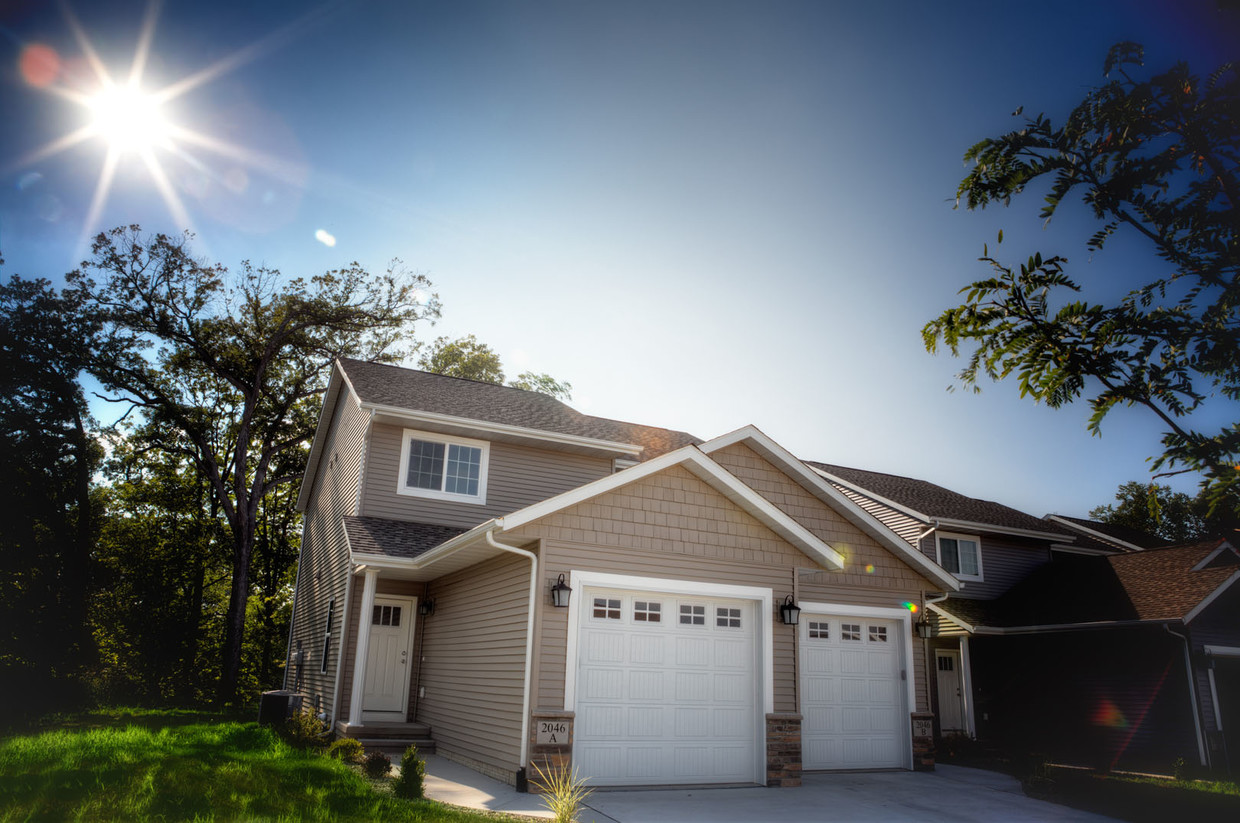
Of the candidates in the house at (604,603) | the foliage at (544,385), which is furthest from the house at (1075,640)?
the foliage at (544,385)

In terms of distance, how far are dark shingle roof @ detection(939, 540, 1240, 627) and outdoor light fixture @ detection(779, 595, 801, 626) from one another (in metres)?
8.83

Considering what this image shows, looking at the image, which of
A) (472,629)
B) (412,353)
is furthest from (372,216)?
(412,353)

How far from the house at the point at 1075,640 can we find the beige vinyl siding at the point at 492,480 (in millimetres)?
8012

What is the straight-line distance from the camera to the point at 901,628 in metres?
13.4

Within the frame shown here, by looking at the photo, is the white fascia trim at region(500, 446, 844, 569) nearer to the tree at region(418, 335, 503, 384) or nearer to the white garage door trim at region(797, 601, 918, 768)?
the white garage door trim at region(797, 601, 918, 768)

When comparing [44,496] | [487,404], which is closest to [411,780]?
[487,404]

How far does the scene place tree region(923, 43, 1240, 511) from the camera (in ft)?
21.9

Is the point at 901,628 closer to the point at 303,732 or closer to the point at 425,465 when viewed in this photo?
the point at 425,465

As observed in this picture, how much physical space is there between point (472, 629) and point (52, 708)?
13548mm

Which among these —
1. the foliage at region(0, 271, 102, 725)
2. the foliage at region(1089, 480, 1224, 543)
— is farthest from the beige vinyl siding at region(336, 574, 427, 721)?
the foliage at region(1089, 480, 1224, 543)

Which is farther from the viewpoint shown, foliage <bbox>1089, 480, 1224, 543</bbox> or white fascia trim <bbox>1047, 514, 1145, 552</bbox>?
foliage <bbox>1089, 480, 1224, 543</bbox>

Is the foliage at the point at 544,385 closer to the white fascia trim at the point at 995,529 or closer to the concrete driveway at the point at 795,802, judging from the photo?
the white fascia trim at the point at 995,529

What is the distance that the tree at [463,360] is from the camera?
107 ft

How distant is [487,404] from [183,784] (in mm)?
10534
